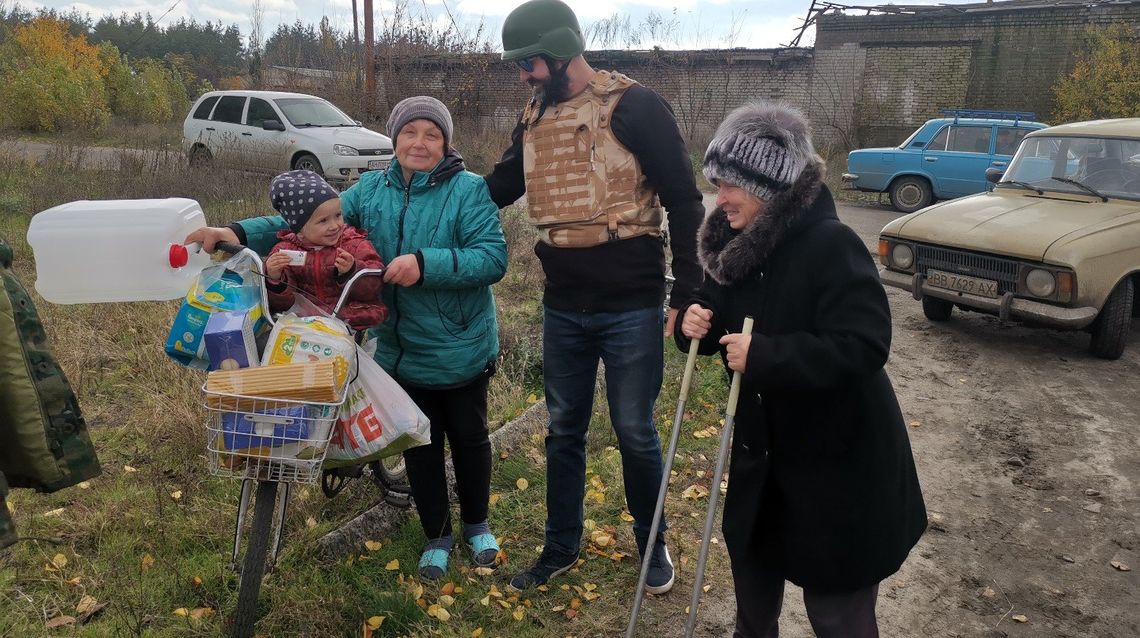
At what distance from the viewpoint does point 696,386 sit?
19.0ft

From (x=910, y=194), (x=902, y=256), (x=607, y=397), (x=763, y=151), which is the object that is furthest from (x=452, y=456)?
(x=910, y=194)

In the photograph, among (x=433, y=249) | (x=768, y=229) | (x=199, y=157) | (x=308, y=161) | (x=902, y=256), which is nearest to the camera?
(x=768, y=229)

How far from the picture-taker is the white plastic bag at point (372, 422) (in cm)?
250

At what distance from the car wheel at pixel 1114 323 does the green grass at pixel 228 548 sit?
11.6 feet

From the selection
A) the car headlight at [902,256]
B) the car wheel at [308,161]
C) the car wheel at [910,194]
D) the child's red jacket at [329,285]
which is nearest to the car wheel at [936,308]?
the car headlight at [902,256]

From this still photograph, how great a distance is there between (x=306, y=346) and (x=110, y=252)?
30.0 inches

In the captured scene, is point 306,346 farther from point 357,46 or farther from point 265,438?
point 357,46

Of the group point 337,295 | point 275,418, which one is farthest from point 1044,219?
point 275,418

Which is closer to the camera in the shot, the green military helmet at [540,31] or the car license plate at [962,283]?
the green military helmet at [540,31]

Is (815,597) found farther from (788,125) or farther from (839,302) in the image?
(788,125)

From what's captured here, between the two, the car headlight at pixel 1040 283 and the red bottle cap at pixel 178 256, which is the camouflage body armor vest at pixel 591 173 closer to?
the red bottle cap at pixel 178 256

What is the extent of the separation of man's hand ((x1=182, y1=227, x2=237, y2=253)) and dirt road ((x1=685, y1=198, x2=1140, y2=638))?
7.67 feet

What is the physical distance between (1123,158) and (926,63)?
61.4 feet

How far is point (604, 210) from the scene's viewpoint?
2.89m
